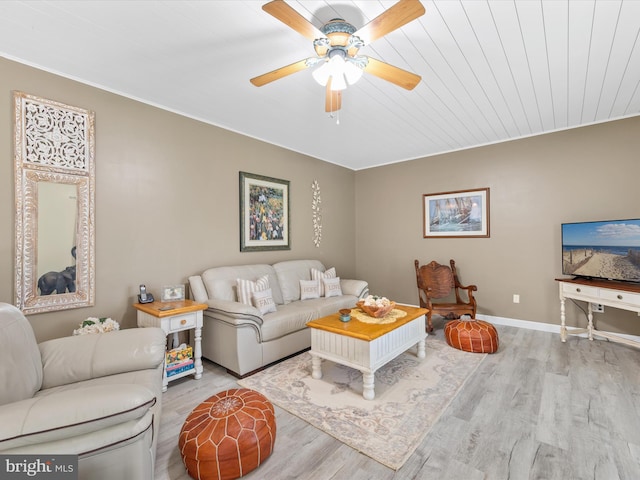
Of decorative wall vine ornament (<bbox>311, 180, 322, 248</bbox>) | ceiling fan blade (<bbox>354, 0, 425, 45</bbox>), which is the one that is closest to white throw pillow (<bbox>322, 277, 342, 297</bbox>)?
decorative wall vine ornament (<bbox>311, 180, 322, 248</bbox>)

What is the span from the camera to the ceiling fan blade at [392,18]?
1404 millimetres

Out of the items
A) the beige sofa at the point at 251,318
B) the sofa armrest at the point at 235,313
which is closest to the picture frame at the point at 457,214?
the beige sofa at the point at 251,318

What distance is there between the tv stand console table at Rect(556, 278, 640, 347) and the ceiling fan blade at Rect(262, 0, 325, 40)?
364 centimetres

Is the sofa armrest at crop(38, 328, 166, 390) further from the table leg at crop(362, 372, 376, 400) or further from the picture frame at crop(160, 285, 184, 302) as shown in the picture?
the table leg at crop(362, 372, 376, 400)

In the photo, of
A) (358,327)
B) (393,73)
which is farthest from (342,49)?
(358,327)

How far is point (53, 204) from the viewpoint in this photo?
94.3 inches

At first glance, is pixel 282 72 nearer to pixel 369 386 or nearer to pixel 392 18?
pixel 392 18

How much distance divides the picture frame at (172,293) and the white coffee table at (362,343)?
1353 mm

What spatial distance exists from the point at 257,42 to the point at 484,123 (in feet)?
9.19

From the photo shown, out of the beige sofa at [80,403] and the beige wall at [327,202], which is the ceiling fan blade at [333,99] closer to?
the beige wall at [327,202]

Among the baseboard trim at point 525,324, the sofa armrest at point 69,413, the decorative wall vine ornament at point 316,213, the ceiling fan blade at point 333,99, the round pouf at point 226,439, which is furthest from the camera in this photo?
the decorative wall vine ornament at point 316,213

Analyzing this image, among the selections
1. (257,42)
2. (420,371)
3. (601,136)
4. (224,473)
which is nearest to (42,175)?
(257,42)

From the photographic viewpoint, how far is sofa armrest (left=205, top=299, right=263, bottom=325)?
2.68 m

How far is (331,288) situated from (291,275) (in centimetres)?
59
